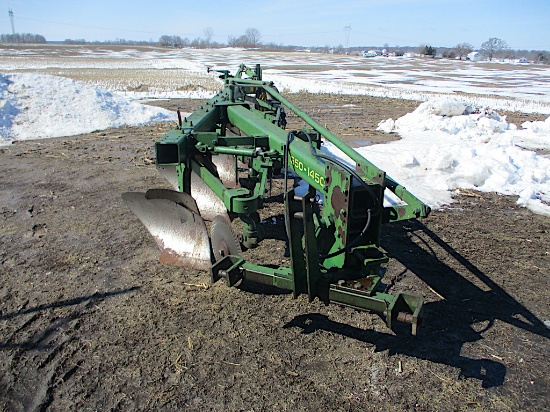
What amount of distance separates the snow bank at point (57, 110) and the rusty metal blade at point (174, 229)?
7704 millimetres

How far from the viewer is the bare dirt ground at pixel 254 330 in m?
3.03

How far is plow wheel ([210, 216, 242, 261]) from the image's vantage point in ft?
14.1

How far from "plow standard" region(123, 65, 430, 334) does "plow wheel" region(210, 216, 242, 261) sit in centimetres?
1

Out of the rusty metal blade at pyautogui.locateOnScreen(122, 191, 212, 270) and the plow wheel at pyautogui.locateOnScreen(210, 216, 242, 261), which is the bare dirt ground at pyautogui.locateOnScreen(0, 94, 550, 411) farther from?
the plow wheel at pyautogui.locateOnScreen(210, 216, 242, 261)

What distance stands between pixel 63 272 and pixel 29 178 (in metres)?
3.99

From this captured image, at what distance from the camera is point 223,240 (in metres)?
4.36

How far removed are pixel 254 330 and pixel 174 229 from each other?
1.67 m

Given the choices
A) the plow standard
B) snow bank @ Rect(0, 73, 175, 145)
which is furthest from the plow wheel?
snow bank @ Rect(0, 73, 175, 145)

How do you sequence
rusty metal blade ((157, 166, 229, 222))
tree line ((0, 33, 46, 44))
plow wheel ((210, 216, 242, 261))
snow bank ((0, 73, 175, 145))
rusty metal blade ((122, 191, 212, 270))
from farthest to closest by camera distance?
tree line ((0, 33, 46, 44)) → snow bank ((0, 73, 175, 145)) → rusty metal blade ((157, 166, 229, 222)) → rusty metal blade ((122, 191, 212, 270)) → plow wheel ((210, 216, 242, 261))

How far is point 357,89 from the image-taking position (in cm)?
2642

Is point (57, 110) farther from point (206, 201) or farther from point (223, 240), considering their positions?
point (223, 240)

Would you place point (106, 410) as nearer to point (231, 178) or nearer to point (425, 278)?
point (425, 278)

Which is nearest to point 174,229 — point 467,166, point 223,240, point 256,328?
point 223,240

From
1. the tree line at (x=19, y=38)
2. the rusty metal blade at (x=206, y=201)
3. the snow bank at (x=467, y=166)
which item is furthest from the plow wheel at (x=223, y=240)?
the tree line at (x=19, y=38)
